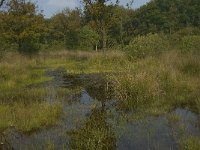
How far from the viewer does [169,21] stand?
56.8 m

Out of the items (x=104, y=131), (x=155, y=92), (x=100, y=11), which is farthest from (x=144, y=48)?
(x=104, y=131)

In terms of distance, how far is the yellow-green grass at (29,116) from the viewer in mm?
10125

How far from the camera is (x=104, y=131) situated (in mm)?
9070

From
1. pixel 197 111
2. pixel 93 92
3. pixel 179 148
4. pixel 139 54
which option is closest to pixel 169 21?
pixel 139 54

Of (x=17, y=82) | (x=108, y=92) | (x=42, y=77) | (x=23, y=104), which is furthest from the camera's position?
(x=42, y=77)

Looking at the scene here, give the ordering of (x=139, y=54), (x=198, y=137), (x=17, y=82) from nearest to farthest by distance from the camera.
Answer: (x=198, y=137)
(x=17, y=82)
(x=139, y=54)

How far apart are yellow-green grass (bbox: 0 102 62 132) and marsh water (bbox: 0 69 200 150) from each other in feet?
0.94

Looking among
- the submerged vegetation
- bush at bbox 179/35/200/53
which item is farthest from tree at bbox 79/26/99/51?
bush at bbox 179/35/200/53

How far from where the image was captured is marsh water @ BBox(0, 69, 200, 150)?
27.6ft

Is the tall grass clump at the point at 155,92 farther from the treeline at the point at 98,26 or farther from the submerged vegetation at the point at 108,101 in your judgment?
the treeline at the point at 98,26

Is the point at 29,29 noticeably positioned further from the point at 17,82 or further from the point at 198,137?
the point at 198,137

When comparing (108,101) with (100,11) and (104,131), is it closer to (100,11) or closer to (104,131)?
(104,131)

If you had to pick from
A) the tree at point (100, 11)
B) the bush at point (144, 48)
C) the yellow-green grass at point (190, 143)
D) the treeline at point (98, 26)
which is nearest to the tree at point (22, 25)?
the treeline at point (98, 26)

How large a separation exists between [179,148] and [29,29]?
102 feet
